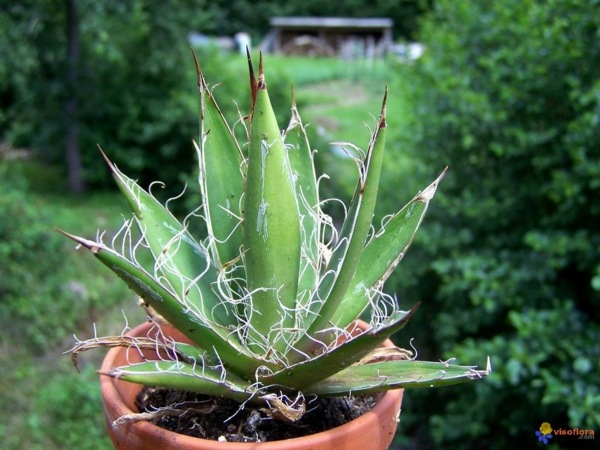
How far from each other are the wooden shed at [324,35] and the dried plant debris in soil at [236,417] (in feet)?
57.0

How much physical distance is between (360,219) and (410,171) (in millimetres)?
2399

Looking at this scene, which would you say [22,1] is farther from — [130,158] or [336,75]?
[336,75]

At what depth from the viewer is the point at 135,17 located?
5477 mm

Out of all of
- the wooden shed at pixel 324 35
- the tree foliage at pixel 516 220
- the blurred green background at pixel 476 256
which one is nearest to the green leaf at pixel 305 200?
the blurred green background at pixel 476 256

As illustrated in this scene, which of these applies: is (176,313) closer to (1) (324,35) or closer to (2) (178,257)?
(2) (178,257)

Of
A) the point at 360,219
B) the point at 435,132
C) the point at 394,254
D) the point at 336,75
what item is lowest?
the point at 336,75

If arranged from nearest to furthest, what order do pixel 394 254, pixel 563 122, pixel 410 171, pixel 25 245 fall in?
1. pixel 394 254
2. pixel 563 122
3. pixel 410 171
4. pixel 25 245

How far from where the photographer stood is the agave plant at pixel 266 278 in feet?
3.21

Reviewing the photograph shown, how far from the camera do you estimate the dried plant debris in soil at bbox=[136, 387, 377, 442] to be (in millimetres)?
1065

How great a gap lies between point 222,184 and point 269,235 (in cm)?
20

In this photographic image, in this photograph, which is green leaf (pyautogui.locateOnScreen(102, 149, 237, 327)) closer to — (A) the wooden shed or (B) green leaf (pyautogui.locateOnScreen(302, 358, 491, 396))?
(B) green leaf (pyautogui.locateOnScreen(302, 358, 491, 396))

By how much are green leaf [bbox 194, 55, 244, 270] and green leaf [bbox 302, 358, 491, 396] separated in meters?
0.29

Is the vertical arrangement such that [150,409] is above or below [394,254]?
below

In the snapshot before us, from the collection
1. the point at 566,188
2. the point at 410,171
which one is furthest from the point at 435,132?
the point at 566,188
